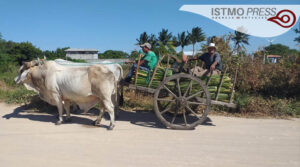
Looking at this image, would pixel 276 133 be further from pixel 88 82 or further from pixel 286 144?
pixel 88 82

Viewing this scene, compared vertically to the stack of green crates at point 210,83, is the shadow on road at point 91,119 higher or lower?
lower

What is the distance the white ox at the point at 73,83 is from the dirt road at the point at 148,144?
56 centimetres

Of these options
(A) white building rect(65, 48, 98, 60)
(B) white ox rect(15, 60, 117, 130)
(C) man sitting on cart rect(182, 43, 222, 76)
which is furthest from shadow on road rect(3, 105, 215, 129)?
(A) white building rect(65, 48, 98, 60)

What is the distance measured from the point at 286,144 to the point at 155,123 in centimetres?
254

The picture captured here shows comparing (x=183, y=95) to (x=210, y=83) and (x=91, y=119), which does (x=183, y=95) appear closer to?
(x=210, y=83)

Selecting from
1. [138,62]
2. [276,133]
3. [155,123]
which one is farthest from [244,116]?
[138,62]

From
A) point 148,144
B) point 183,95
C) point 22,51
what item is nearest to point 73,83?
point 148,144

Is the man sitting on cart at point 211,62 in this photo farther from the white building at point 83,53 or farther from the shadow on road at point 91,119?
the white building at point 83,53

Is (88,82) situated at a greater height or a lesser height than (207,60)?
lesser

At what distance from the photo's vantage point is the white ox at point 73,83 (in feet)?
15.0

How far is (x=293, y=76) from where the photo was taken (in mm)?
6344

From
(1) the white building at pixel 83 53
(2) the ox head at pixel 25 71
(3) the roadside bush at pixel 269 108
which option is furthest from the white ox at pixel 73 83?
(1) the white building at pixel 83 53

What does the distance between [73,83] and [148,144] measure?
2.10 metres

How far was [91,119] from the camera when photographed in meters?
5.41
